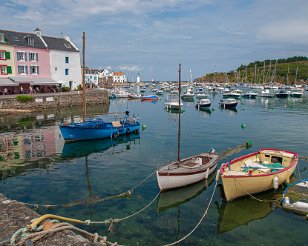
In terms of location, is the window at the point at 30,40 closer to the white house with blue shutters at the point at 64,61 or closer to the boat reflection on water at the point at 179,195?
the white house with blue shutters at the point at 64,61

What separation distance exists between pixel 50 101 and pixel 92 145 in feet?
116

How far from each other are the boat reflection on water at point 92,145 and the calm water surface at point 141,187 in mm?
105

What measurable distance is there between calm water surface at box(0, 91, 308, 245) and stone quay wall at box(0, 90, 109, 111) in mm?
17274

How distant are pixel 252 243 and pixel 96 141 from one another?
25.7m

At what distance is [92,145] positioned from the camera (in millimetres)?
34250

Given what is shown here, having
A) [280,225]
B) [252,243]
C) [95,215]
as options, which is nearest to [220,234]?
[252,243]

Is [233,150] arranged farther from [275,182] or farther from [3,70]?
[3,70]

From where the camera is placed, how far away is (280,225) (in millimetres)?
15633

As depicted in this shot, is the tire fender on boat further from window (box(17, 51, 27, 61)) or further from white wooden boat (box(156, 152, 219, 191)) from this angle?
window (box(17, 51, 27, 61))

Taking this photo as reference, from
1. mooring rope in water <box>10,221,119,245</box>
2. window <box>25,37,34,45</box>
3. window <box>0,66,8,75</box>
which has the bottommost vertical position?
mooring rope in water <box>10,221,119,245</box>

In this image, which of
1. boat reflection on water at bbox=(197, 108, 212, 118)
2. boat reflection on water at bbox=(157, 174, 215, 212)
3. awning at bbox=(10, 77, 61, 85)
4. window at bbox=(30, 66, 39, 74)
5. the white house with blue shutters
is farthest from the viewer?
the white house with blue shutters

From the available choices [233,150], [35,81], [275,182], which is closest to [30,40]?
[35,81]

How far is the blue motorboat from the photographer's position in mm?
34656

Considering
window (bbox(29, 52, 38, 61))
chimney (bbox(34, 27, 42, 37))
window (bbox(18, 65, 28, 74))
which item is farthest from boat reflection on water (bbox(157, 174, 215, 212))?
chimney (bbox(34, 27, 42, 37))
